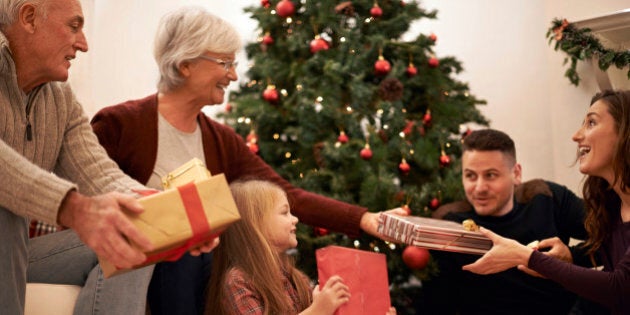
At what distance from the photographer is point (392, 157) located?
3.10 meters

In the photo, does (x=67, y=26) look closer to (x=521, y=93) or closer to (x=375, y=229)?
(x=375, y=229)

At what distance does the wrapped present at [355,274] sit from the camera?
6.40 feet

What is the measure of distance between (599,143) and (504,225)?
53 centimetres

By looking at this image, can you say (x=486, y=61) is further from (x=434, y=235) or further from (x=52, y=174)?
(x=52, y=174)

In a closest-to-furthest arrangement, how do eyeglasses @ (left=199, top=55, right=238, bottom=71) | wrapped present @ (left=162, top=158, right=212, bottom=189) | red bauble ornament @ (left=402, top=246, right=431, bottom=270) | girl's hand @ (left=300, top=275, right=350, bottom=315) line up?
wrapped present @ (left=162, top=158, right=212, bottom=189) < girl's hand @ (left=300, top=275, right=350, bottom=315) < eyeglasses @ (left=199, top=55, right=238, bottom=71) < red bauble ornament @ (left=402, top=246, right=431, bottom=270)

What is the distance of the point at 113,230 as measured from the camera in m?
1.16

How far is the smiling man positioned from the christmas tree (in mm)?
278

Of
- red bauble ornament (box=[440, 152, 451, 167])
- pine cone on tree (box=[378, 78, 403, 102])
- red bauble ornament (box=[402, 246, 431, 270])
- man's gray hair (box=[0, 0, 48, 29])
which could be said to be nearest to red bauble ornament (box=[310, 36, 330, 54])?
pine cone on tree (box=[378, 78, 403, 102])

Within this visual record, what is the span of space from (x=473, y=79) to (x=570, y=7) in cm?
79

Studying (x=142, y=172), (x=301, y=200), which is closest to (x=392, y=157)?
(x=301, y=200)

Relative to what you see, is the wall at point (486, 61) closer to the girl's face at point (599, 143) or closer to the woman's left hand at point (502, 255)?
the girl's face at point (599, 143)

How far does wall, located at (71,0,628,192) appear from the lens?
149 inches

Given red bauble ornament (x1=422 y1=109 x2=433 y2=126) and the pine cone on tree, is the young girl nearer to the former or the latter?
the pine cone on tree

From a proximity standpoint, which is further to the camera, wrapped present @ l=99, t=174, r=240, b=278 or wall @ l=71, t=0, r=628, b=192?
wall @ l=71, t=0, r=628, b=192
